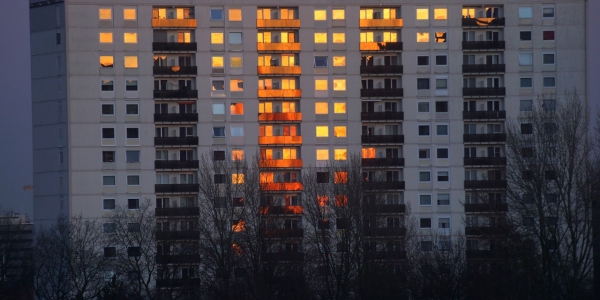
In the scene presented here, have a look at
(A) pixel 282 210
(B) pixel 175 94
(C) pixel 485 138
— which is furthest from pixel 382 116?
(B) pixel 175 94

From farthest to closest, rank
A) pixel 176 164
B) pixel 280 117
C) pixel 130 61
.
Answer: pixel 280 117
pixel 130 61
pixel 176 164

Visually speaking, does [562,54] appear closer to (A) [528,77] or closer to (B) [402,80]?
(A) [528,77]

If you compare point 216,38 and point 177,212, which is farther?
point 216,38

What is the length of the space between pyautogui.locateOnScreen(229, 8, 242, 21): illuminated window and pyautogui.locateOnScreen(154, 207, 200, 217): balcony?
20.2 meters

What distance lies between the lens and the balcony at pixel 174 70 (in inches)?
3863

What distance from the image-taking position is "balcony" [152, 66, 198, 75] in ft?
322

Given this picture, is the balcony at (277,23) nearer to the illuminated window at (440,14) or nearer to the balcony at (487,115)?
the illuminated window at (440,14)

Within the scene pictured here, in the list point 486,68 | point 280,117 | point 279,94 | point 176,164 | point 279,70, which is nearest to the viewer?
point 176,164

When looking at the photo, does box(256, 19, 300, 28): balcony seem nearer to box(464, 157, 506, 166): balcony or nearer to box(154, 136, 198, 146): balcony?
box(154, 136, 198, 146): balcony

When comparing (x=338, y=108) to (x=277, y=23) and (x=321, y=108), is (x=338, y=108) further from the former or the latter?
(x=277, y=23)

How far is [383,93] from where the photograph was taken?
99.3m

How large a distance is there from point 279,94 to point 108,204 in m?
20.4

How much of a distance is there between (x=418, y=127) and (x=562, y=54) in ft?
54.8

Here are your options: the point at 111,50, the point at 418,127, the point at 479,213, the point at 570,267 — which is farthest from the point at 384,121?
the point at 570,267
